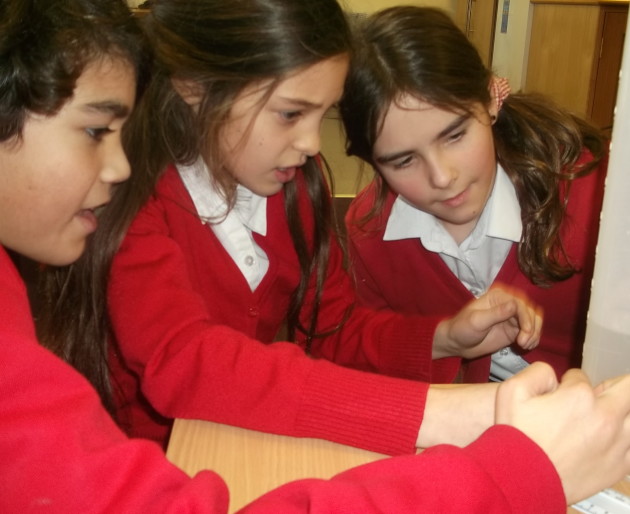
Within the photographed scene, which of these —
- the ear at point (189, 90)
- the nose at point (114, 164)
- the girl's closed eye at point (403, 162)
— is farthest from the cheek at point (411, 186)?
the nose at point (114, 164)

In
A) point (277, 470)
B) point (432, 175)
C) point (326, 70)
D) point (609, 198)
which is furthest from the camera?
point (432, 175)

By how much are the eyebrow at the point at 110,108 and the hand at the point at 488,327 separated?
1.50ft

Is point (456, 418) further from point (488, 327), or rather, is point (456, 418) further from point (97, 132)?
point (97, 132)

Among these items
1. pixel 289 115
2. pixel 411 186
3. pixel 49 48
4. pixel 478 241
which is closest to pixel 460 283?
pixel 478 241

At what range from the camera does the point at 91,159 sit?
2.18 feet

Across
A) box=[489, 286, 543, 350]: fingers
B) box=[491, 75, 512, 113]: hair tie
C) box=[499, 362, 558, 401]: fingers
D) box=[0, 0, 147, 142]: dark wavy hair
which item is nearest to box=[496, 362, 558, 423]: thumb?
box=[499, 362, 558, 401]: fingers

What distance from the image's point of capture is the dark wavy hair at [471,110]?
89 cm

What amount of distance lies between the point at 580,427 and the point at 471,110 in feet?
1.70

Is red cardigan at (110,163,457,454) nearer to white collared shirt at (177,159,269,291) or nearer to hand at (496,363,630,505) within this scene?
white collared shirt at (177,159,269,291)

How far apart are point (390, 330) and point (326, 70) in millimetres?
344

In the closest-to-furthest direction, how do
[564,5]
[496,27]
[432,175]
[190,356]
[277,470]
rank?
[277,470], [190,356], [432,175], [564,5], [496,27]

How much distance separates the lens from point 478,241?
1.05 meters

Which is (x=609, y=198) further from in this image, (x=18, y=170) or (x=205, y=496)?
(x=18, y=170)

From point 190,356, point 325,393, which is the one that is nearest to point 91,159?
point 190,356
